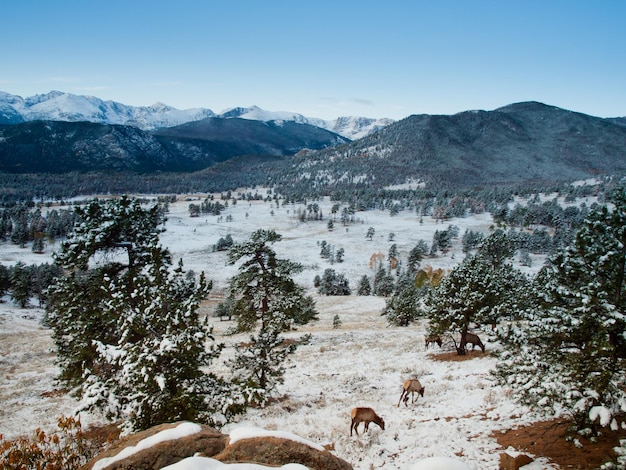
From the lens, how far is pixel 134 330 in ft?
36.0

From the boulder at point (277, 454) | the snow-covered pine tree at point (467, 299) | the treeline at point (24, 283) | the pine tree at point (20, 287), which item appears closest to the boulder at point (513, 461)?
the boulder at point (277, 454)

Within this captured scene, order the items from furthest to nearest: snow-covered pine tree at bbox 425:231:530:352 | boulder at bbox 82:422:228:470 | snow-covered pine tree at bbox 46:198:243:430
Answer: snow-covered pine tree at bbox 425:231:530:352
snow-covered pine tree at bbox 46:198:243:430
boulder at bbox 82:422:228:470

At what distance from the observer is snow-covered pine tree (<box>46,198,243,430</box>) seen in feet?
33.1

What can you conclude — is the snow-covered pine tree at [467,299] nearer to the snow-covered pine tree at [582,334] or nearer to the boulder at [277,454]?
the snow-covered pine tree at [582,334]

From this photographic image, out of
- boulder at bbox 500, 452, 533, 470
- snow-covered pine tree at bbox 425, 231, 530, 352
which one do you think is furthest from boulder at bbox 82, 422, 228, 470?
snow-covered pine tree at bbox 425, 231, 530, 352

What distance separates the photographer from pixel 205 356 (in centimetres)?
1161

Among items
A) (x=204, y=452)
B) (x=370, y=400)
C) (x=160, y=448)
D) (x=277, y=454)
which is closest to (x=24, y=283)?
(x=370, y=400)

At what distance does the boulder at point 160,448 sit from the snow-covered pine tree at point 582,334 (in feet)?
25.1

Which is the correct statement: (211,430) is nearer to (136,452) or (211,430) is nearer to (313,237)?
(136,452)

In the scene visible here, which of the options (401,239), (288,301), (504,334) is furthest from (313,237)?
(504,334)

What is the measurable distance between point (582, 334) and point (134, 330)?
501 inches

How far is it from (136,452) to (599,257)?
38.4 feet

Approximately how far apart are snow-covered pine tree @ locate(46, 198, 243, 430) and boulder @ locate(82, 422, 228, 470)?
251 cm

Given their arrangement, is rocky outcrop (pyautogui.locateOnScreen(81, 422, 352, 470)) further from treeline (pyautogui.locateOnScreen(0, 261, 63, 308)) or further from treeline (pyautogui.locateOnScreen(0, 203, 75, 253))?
treeline (pyautogui.locateOnScreen(0, 203, 75, 253))
